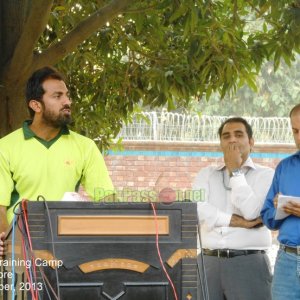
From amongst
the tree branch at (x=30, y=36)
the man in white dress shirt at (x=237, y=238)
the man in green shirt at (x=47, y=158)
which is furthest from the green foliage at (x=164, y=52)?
the man in green shirt at (x=47, y=158)

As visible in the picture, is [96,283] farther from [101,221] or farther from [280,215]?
[280,215]

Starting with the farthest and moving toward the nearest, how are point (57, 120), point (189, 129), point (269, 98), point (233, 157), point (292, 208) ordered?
point (269, 98) < point (189, 129) < point (233, 157) < point (292, 208) < point (57, 120)

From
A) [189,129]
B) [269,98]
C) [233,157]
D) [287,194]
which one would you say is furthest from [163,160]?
[269,98]

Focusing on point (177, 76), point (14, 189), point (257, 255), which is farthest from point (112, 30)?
point (14, 189)

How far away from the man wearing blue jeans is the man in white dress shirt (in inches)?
10.8

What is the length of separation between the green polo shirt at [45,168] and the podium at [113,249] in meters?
0.94

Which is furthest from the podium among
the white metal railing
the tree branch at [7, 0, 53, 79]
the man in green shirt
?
the white metal railing

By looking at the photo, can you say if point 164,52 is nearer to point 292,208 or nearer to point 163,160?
point 292,208

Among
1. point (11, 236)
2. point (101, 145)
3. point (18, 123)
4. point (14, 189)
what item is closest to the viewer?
point (11, 236)

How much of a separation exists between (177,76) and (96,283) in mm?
3929

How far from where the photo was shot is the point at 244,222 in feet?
19.1

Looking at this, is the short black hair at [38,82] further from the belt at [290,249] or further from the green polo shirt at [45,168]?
the belt at [290,249]

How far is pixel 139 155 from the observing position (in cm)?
1958

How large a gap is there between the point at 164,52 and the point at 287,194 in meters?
2.81
